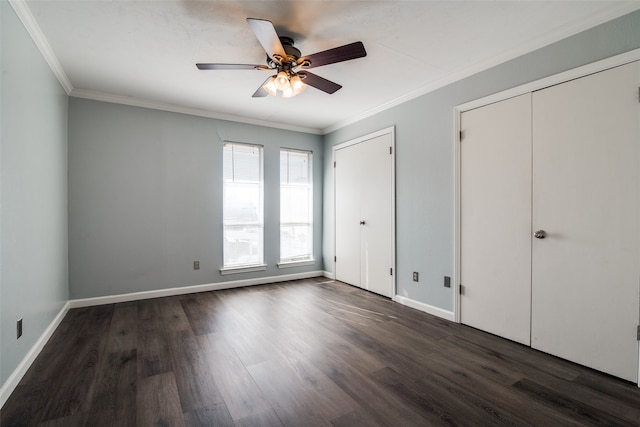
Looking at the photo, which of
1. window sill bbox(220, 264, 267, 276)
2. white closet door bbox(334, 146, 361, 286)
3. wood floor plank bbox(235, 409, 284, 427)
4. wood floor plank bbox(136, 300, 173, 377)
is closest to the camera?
wood floor plank bbox(235, 409, 284, 427)

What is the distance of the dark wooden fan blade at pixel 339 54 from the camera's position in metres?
2.00

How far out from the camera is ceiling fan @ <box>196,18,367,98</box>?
1.97 meters

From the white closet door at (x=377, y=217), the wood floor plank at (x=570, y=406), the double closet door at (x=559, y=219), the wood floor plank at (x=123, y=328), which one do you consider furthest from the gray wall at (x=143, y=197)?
the wood floor plank at (x=570, y=406)

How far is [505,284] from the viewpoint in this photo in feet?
8.82

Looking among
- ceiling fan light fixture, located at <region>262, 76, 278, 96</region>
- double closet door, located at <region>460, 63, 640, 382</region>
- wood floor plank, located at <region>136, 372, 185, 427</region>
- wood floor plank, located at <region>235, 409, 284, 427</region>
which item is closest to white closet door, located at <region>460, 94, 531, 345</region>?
double closet door, located at <region>460, 63, 640, 382</region>

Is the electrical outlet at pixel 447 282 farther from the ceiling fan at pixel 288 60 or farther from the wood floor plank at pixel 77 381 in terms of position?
the wood floor plank at pixel 77 381

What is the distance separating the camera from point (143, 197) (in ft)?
12.7

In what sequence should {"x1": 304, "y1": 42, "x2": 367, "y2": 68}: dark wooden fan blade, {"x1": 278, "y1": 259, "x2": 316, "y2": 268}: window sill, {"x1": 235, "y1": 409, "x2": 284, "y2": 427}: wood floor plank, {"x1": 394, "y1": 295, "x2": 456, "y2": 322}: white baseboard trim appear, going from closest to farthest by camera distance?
{"x1": 235, "y1": 409, "x2": 284, "y2": 427}: wood floor plank → {"x1": 304, "y1": 42, "x2": 367, "y2": 68}: dark wooden fan blade → {"x1": 394, "y1": 295, "x2": 456, "y2": 322}: white baseboard trim → {"x1": 278, "y1": 259, "x2": 316, "y2": 268}: window sill

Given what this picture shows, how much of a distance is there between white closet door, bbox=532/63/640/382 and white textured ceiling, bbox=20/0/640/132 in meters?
0.58

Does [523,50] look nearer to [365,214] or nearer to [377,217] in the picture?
[377,217]

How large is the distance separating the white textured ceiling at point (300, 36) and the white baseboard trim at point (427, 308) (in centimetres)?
246

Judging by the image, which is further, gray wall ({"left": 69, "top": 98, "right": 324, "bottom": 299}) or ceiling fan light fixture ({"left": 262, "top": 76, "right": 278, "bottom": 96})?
gray wall ({"left": 69, "top": 98, "right": 324, "bottom": 299})

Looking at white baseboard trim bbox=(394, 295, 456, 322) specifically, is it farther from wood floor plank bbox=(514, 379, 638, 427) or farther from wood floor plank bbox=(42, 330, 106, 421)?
wood floor plank bbox=(42, 330, 106, 421)

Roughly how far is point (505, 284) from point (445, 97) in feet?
6.52
